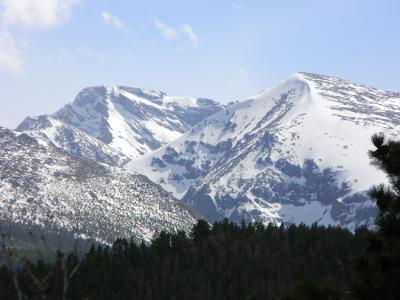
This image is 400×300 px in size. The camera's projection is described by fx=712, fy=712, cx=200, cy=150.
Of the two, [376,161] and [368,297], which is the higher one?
[376,161]

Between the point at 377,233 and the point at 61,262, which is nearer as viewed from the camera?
the point at 61,262

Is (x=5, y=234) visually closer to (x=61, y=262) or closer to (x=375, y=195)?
(x=61, y=262)

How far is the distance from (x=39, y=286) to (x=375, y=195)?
11.5m

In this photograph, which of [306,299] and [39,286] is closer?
[39,286]

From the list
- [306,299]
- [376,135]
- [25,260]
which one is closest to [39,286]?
[25,260]

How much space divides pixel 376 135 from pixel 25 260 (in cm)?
1159

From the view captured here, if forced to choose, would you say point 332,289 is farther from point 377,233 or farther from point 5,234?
point 5,234

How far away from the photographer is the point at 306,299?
20734 mm

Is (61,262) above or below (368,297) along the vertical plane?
above

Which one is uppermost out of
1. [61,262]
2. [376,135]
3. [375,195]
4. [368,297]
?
[376,135]

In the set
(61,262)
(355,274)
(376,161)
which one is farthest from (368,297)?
(61,262)

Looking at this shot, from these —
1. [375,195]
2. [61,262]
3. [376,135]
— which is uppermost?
[376,135]

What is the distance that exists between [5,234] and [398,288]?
40.1ft

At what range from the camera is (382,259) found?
834 inches
